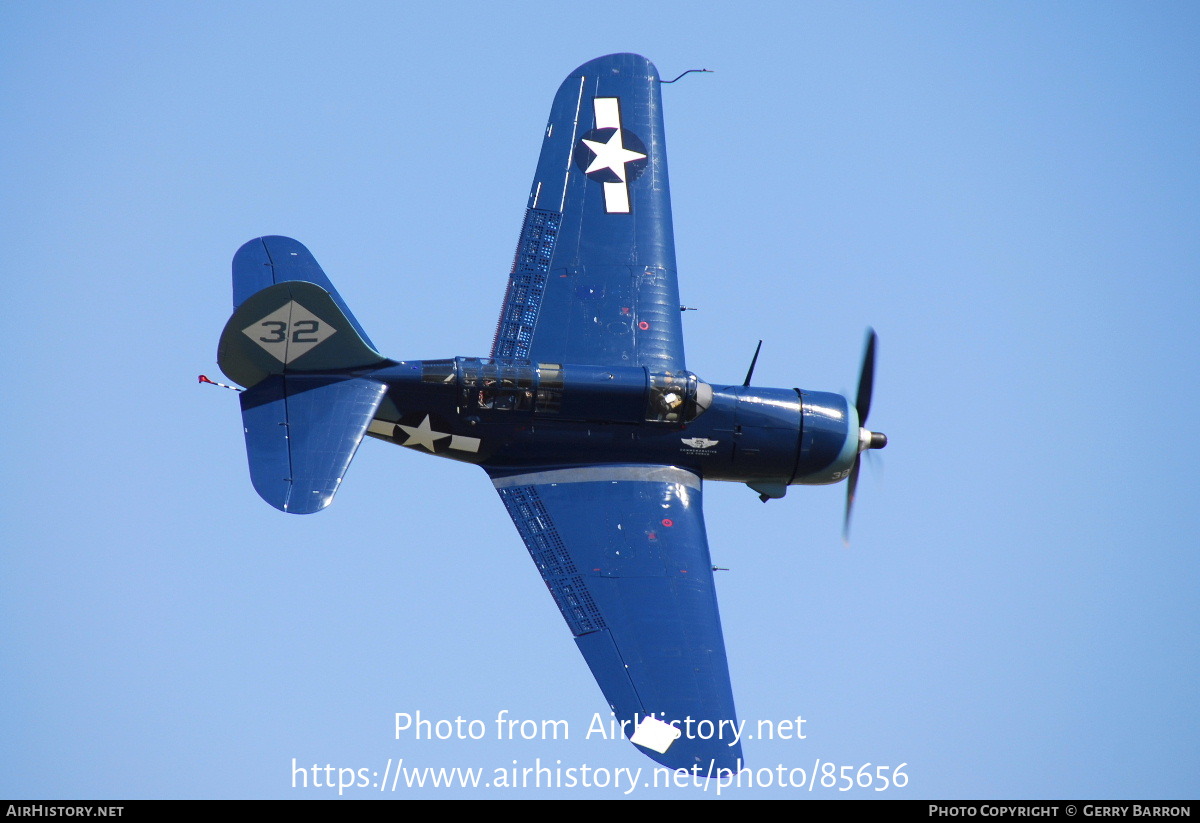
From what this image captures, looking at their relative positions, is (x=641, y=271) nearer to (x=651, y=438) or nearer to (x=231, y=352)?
(x=651, y=438)

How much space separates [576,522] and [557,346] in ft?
8.27

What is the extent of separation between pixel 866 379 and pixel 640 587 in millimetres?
4569

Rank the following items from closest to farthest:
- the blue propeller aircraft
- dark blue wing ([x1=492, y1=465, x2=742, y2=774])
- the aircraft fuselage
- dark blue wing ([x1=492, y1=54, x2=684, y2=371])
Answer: dark blue wing ([x1=492, y1=465, x2=742, y2=774]) → the blue propeller aircraft → the aircraft fuselage → dark blue wing ([x1=492, y1=54, x2=684, y2=371])

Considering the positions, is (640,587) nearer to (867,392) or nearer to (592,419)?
(592,419)

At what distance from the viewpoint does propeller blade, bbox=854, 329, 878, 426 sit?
26578 mm

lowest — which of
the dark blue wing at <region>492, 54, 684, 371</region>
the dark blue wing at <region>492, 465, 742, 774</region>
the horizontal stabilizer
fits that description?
the dark blue wing at <region>492, 465, 742, 774</region>

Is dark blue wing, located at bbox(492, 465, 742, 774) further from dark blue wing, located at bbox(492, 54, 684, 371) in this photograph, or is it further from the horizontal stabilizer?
the horizontal stabilizer

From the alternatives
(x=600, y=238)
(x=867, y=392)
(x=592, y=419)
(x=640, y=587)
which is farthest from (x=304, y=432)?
(x=867, y=392)

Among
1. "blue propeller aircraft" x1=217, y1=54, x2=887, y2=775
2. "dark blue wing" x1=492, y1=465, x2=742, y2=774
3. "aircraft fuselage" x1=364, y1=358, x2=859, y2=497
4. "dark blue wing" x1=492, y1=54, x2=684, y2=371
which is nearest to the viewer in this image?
"dark blue wing" x1=492, y1=465, x2=742, y2=774

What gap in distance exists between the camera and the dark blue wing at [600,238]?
2620 cm

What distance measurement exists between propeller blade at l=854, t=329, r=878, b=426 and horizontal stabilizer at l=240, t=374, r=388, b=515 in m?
6.50

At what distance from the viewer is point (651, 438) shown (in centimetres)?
2542

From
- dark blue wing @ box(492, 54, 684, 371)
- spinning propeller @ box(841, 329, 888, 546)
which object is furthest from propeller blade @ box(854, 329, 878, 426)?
dark blue wing @ box(492, 54, 684, 371)
